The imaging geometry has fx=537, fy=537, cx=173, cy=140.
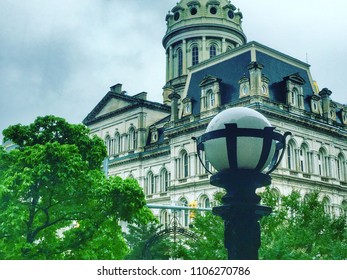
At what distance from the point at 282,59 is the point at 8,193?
31.1 meters

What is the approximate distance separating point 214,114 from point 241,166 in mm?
34343

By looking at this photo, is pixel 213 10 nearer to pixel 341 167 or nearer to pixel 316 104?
pixel 316 104

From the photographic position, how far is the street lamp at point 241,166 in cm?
547

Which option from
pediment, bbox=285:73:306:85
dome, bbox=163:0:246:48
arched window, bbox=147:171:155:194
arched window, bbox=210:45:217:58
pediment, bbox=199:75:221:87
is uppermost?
dome, bbox=163:0:246:48

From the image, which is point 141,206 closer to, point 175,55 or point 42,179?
point 42,179

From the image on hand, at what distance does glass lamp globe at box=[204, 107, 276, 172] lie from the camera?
5469 mm

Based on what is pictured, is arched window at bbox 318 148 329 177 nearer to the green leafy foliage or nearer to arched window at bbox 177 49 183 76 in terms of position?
the green leafy foliage

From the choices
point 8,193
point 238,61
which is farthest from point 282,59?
point 8,193

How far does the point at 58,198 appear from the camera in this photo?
15.7 metres

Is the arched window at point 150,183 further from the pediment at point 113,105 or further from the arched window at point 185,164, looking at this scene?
the pediment at point 113,105

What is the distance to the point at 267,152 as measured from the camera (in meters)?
5.52

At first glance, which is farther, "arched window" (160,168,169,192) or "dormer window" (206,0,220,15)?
"dormer window" (206,0,220,15)

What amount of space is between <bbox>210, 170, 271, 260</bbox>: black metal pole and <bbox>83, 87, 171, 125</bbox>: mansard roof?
4501 cm

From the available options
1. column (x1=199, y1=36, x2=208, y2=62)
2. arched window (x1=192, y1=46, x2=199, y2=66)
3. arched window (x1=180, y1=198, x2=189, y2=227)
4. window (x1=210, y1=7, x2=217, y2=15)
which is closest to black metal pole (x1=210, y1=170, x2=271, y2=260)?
arched window (x1=180, y1=198, x2=189, y2=227)
